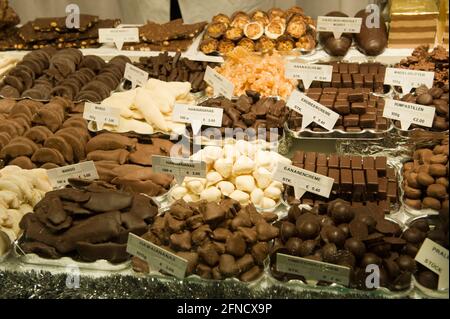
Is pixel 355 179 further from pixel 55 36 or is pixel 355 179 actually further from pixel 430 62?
pixel 55 36

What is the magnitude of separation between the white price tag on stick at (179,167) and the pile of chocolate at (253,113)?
0.49m

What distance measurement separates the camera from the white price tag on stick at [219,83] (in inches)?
116

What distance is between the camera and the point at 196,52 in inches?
137

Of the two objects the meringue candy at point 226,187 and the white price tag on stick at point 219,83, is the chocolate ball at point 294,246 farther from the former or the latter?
the white price tag on stick at point 219,83

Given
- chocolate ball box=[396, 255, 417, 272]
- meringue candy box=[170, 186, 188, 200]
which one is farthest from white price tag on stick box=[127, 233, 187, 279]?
chocolate ball box=[396, 255, 417, 272]

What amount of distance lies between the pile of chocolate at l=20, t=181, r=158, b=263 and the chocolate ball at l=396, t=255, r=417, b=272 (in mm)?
881

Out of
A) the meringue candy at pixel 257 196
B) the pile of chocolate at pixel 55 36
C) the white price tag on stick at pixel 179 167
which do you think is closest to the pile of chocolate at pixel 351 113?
the meringue candy at pixel 257 196

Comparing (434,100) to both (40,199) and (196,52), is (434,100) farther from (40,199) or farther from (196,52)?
(40,199)

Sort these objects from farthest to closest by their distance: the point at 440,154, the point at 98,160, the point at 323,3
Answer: the point at 323,3 → the point at 98,160 → the point at 440,154

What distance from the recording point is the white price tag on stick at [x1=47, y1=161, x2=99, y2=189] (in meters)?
2.21

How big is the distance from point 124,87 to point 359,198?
1667 mm

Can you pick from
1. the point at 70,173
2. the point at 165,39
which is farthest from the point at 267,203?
the point at 165,39

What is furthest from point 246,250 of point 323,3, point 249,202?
point 323,3
